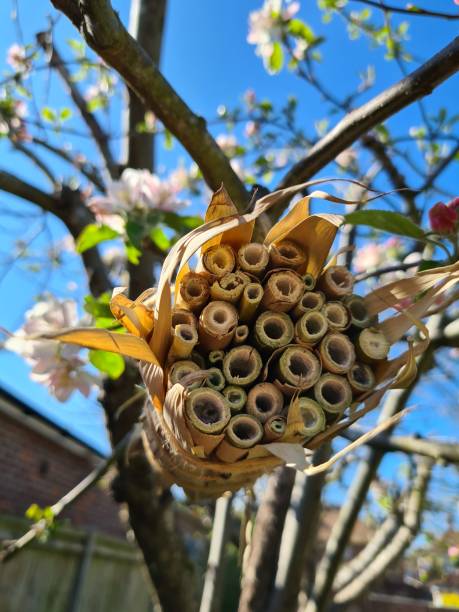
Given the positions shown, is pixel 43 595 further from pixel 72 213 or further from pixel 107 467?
pixel 72 213

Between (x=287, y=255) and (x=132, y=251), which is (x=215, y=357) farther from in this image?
(x=132, y=251)

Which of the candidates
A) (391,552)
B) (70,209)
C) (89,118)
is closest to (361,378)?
(70,209)

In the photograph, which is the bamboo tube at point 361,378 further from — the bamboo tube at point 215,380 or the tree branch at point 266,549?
the tree branch at point 266,549

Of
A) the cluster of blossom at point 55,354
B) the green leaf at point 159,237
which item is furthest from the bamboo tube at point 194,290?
the green leaf at point 159,237

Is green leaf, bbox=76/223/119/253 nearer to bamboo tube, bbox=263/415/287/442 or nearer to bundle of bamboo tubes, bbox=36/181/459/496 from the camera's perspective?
bundle of bamboo tubes, bbox=36/181/459/496

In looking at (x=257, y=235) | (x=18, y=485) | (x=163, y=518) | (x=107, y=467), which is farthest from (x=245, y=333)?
(x=18, y=485)
